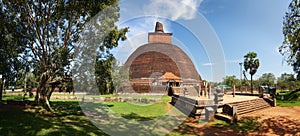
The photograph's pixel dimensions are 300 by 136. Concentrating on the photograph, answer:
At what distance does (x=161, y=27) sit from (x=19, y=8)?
5204 cm

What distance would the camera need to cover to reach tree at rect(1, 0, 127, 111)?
11.0 m

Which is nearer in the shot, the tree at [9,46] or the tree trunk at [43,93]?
the tree at [9,46]

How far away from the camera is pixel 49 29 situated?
1245 centimetres

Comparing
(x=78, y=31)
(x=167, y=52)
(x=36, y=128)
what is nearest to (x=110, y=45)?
(x=78, y=31)

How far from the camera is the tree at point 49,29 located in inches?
435

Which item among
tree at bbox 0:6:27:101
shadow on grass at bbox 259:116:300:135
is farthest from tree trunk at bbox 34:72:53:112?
shadow on grass at bbox 259:116:300:135

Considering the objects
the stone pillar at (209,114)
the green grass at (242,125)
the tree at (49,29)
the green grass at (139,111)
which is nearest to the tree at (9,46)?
the tree at (49,29)

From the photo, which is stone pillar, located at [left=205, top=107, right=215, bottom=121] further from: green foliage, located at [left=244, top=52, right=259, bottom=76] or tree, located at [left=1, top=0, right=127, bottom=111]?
green foliage, located at [left=244, top=52, right=259, bottom=76]

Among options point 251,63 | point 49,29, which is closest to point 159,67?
point 251,63

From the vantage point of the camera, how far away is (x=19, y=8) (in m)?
10.7

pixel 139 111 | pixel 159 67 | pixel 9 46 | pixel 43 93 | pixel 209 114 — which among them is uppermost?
pixel 159 67

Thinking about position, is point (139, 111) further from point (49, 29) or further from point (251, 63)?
point (251, 63)

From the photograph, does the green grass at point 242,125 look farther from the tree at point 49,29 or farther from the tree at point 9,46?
the tree at point 9,46

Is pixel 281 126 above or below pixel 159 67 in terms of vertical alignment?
below
